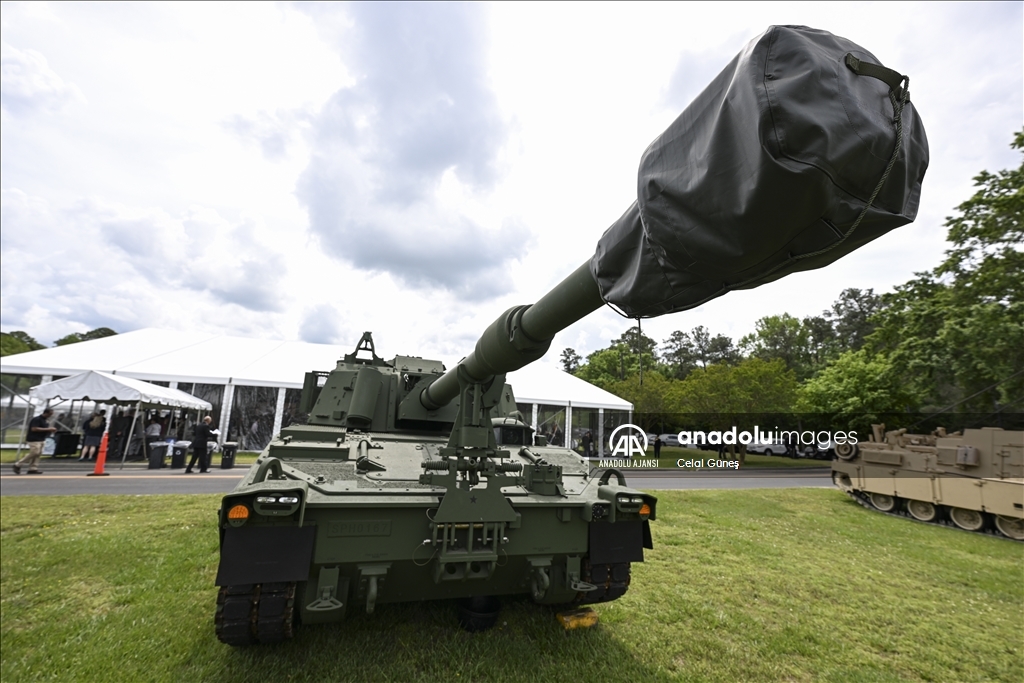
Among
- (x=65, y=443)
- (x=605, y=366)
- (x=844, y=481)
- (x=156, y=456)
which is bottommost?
(x=156, y=456)

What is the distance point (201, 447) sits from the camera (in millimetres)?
15602

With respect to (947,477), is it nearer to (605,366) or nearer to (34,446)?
(34,446)

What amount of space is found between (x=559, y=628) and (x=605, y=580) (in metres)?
0.79

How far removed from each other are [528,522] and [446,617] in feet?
5.38

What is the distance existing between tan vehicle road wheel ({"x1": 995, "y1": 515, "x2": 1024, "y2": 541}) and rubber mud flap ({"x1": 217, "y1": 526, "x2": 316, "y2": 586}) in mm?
13480

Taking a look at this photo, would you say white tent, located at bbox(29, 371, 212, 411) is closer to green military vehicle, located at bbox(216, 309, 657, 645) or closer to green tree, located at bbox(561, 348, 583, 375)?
green military vehicle, located at bbox(216, 309, 657, 645)

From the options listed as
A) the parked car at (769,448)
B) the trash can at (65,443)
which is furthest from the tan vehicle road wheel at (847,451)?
the trash can at (65,443)

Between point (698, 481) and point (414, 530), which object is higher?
point (414, 530)

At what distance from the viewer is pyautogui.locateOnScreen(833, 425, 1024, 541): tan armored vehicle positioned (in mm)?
10445

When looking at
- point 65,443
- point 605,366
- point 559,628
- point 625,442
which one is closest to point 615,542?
point 559,628

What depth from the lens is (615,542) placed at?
4230mm

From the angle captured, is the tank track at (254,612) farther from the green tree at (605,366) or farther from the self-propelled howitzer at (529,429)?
the green tree at (605,366)

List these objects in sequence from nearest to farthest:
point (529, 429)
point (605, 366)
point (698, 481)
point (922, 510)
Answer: point (529, 429) → point (922, 510) → point (698, 481) → point (605, 366)

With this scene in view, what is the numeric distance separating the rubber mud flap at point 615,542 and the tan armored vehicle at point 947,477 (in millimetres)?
10591
